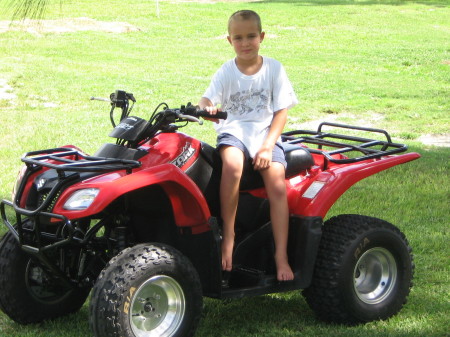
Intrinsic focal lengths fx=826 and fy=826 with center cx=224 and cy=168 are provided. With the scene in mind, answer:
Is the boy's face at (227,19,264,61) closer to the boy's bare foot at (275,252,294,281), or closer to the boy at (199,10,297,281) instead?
the boy at (199,10,297,281)

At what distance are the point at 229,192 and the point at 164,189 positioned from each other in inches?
14.2

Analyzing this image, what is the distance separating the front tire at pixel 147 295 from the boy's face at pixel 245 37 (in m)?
1.16

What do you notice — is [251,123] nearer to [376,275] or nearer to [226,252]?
[226,252]

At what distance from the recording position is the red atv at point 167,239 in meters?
3.82

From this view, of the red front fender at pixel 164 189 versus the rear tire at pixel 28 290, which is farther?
the rear tire at pixel 28 290

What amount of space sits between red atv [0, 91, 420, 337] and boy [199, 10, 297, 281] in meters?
0.11

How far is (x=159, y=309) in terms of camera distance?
157 inches

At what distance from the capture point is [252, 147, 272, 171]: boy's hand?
4211mm

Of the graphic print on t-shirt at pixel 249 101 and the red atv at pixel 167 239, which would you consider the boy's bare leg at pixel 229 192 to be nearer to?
the red atv at pixel 167 239

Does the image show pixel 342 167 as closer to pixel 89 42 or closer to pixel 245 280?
pixel 245 280

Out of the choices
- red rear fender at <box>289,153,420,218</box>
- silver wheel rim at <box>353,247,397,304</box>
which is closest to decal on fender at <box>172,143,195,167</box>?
red rear fender at <box>289,153,420,218</box>

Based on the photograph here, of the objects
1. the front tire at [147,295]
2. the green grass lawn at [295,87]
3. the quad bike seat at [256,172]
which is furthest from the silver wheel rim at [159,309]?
the quad bike seat at [256,172]

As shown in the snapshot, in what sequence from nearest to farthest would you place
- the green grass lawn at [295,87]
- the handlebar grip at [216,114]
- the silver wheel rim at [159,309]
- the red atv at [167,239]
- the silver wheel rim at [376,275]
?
the red atv at [167,239] < the silver wheel rim at [159,309] < the handlebar grip at [216,114] < the silver wheel rim at [376,275] < the green grass lawn at [295,87]

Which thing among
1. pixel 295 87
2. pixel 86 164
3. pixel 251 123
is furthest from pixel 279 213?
pixel 295 87
